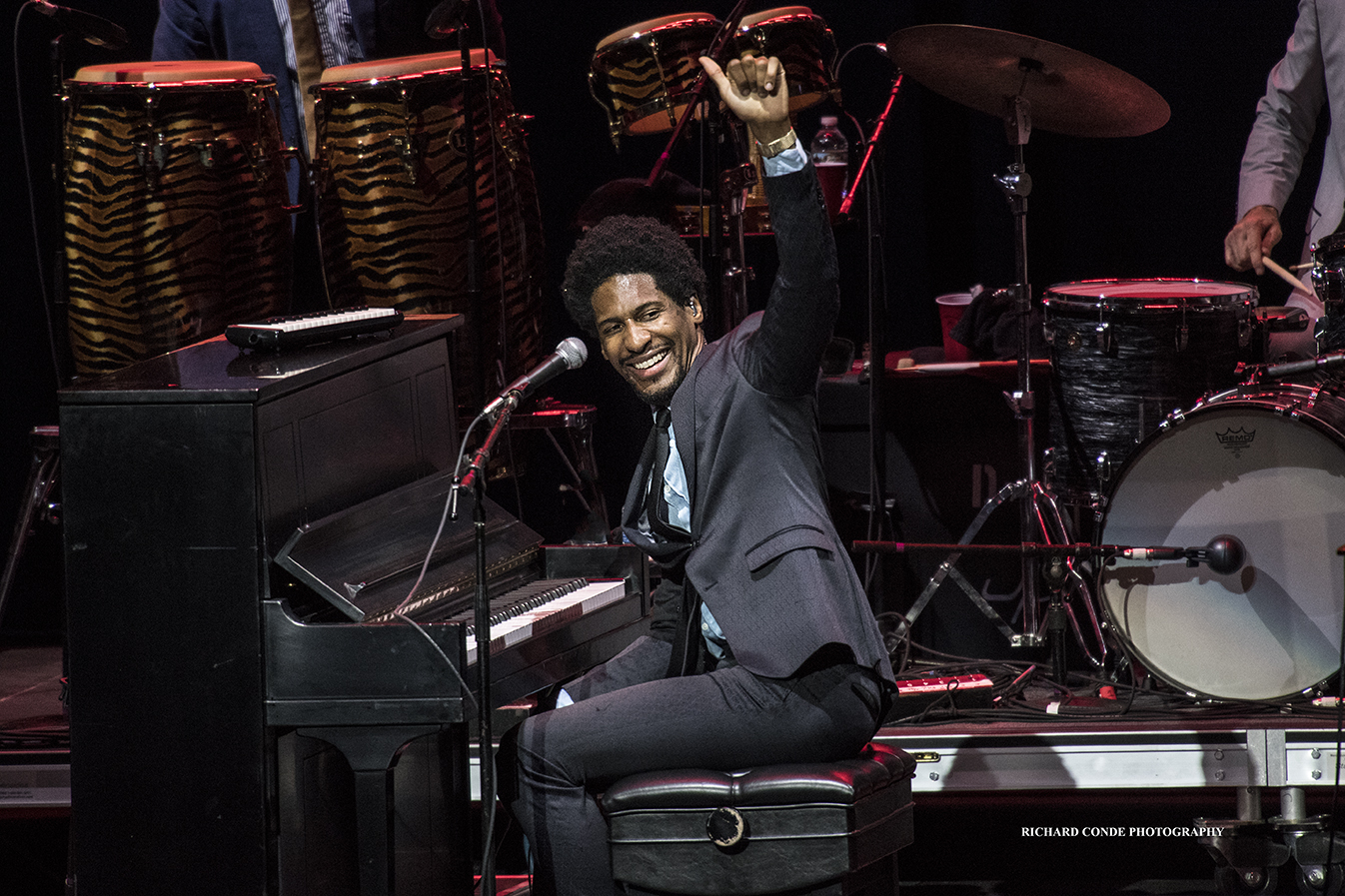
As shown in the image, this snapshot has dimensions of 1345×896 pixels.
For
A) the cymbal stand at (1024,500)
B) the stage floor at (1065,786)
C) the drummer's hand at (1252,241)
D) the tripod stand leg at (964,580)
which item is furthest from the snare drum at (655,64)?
the stage floor at (1065,786)

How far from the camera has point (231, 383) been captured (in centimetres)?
270

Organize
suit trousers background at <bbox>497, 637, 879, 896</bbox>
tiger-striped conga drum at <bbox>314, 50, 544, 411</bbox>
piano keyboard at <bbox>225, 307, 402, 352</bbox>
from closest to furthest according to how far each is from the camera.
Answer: suit trousers background at <bbox>497, 637, 879, 896</bbox> → piano keyboard at <bbox>225, 307, 402, 352</bbox> → tiger-striped conga drum at <bbox>314, 50, 544, 411</bbox>

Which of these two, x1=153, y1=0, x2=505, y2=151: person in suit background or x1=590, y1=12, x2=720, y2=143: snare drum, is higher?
x1=153, y1=0, x2=505, y2=151: person in suit background

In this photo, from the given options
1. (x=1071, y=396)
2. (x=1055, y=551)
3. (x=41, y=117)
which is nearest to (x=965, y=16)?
(x=1071, y=396)

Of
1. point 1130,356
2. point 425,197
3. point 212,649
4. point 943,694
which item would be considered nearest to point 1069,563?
point 943,694

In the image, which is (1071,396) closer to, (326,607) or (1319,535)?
(1319,535)

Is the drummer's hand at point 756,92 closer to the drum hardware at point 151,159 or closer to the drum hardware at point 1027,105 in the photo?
the drum hardware at point 1027,105

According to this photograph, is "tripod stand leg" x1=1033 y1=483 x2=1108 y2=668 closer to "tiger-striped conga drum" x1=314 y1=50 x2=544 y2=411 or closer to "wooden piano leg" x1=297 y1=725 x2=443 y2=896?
"tiger-striped conga drum" x1=314 y1=50 x2=544 y2=411

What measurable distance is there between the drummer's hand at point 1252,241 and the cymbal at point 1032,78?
0.44 m

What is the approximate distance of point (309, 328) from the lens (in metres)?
3.09

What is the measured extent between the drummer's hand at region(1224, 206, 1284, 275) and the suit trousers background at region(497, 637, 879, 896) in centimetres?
227

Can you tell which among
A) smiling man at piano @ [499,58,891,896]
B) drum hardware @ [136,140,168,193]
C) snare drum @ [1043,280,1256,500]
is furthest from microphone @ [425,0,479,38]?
snare drum @ [1043,280,1256,500]

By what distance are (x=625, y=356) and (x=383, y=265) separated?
1.42 meters

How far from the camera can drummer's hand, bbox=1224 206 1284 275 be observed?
4.34 m
